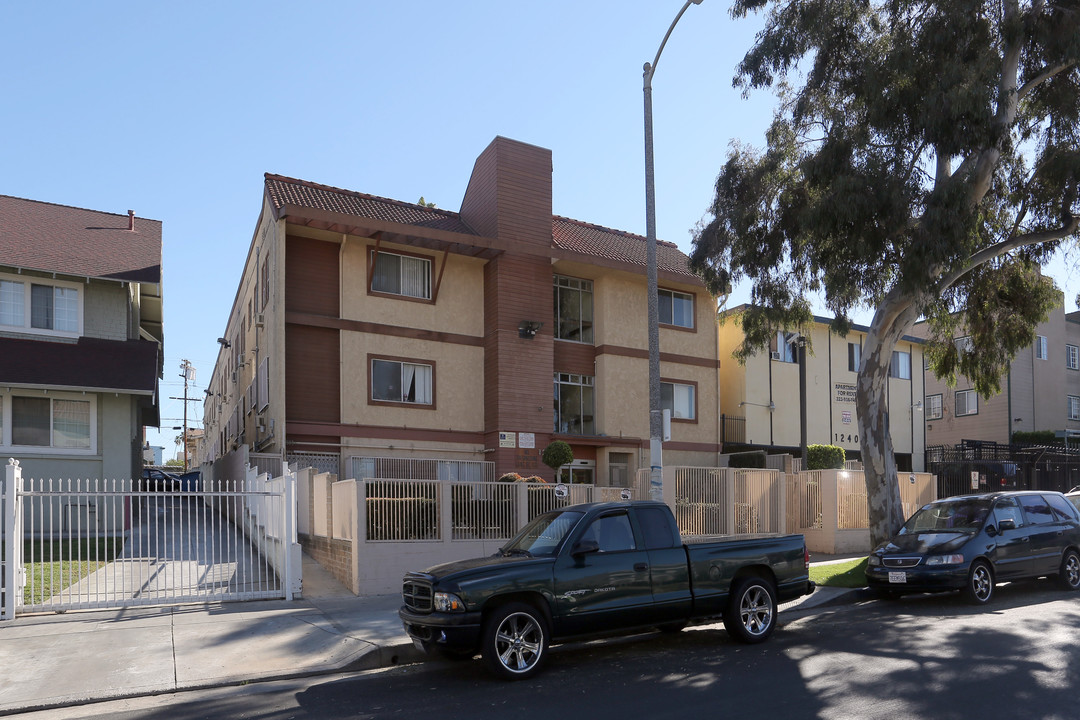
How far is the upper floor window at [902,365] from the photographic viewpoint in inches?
1351

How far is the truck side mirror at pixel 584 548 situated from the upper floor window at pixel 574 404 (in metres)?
15.8

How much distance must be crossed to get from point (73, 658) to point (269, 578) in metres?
5.36

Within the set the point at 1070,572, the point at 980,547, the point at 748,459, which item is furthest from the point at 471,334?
the point at 1070,572

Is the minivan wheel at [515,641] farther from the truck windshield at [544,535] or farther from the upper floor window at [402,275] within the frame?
the upper floor window at [402,275]

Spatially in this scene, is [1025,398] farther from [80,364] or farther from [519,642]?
Result: [519,642]

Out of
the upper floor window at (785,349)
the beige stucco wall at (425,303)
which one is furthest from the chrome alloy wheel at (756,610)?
the upper floor window at (785,349)

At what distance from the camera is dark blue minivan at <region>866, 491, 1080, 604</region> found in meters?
12.5

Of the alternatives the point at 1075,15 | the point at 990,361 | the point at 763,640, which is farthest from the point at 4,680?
the point at 990,361

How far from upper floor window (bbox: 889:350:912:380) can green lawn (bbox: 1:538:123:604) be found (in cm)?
2792

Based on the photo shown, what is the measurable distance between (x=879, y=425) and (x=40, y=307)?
18.6 metres

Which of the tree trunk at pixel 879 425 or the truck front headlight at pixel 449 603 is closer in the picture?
the truck front headlight at pixel 449 603

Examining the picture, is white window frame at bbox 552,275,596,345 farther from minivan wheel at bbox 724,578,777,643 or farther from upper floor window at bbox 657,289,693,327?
minivan wheel at bbox 724,578,777,643

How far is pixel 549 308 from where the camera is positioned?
79.6ft

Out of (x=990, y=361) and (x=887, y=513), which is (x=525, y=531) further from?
(x=990, y=361)
